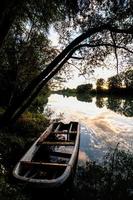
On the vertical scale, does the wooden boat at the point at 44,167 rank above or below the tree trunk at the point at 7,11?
below

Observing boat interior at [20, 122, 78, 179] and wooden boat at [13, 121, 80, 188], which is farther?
boat interior at [20, 122, 78, 179]

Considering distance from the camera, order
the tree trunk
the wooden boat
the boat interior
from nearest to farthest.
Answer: the wooden boat, the tree trunk, the boat interior

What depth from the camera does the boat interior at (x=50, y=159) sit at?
32.9 feet

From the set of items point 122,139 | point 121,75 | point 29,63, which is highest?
point 29,63

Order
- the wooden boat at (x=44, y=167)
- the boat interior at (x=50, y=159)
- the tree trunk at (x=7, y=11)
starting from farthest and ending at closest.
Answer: the boat interior at (x=50, y=159) < the tree trunk at (x=7, y=11) < the wooden boat at (x=44, y=167)

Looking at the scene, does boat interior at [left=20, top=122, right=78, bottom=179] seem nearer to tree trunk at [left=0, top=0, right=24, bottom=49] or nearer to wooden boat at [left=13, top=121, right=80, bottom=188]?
wooden boat at [left=13, top=121, right=80, bottom=188]

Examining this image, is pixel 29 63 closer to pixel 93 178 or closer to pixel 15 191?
pixel 93 178

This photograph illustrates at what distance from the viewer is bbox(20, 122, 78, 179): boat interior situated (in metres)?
10.0

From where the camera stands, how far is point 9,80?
30.1 m

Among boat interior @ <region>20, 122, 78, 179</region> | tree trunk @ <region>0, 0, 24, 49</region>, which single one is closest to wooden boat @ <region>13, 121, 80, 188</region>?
boat interior @ <region>20, 122, 78, 179</region>

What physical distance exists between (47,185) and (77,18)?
8.17 meters

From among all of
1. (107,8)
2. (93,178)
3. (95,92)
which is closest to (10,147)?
(93,178)

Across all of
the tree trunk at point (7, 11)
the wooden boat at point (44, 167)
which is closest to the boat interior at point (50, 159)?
the wooden boat at point (44, 167)

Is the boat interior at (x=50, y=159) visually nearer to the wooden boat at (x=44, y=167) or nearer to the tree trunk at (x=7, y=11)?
the wooden boat at (x=44, y=167)
